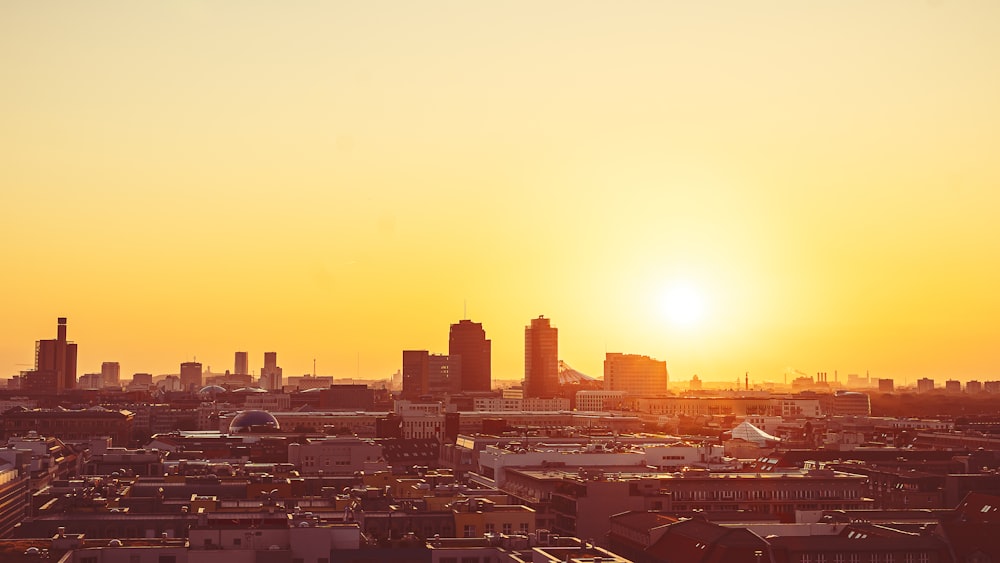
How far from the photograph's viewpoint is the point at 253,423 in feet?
609

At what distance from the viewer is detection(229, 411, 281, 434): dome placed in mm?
181875

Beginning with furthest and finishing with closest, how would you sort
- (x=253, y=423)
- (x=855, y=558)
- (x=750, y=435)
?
(x=253, y=423) < (x=750, y=435) < (x=855, y=558)

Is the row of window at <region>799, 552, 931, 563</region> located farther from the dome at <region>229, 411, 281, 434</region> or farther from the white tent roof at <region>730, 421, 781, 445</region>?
the dome at <region>229, 411, 281, 434</region>

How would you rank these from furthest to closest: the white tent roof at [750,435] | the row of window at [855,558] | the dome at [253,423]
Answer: the dome at [253,423] < the white tent roof at [750,435] < the row of window at [855,558]

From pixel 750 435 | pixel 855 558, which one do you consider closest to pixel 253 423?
pixel 750 435

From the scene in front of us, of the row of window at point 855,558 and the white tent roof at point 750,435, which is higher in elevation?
the white tent roof at point 750,435

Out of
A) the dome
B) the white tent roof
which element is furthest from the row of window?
the dome

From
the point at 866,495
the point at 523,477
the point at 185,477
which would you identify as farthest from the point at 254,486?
the point at 866,495

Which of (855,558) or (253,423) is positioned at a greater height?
(253,423)

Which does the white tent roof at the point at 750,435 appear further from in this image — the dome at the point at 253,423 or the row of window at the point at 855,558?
the row of window at the point at 855,558

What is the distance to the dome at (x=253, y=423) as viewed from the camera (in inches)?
7160

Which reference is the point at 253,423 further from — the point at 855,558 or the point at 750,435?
the point at 855,558

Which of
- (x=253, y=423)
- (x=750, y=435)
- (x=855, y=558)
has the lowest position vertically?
(x=855, y=558)

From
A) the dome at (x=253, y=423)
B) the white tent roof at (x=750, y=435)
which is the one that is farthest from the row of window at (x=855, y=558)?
the dome at (x=253, y=423)
